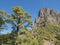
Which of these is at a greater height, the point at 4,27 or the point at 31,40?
the point at 4,27

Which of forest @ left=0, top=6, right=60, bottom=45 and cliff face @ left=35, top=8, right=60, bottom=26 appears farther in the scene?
cliff face @ left=35, top=8, right=60, bottom=26

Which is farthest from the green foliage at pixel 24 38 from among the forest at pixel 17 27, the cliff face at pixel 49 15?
the cliff face at pixel 49 15

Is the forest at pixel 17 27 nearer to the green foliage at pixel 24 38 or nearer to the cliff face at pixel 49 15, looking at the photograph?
the green foliage at pixel 24 38

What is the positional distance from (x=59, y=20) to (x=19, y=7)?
104598 millimetres

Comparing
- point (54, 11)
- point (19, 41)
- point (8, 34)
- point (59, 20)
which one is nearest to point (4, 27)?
point (8, 34)

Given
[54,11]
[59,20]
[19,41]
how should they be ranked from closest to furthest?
1. [19,41]
2. [59,20]
3. [54,11]

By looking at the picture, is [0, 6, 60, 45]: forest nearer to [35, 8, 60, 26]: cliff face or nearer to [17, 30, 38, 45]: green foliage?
[17, 30, 38, 45]: green foliage

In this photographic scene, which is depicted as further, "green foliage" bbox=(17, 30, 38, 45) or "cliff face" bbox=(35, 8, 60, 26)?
"cliff face" bbox=(35, 8, 60, 26)

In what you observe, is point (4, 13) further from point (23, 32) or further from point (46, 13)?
point (46, 13)

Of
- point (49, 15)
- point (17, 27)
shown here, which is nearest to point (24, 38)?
point (17, 27)

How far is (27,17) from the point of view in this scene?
2433 cm

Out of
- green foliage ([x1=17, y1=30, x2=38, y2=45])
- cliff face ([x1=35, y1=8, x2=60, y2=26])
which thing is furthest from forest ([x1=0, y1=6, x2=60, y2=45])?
cliff face ([x1=35, y1=8, x2=60, y2=26])

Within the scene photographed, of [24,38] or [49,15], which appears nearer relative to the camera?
[24,38]

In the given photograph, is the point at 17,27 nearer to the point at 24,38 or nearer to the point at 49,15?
the point at 24,38
